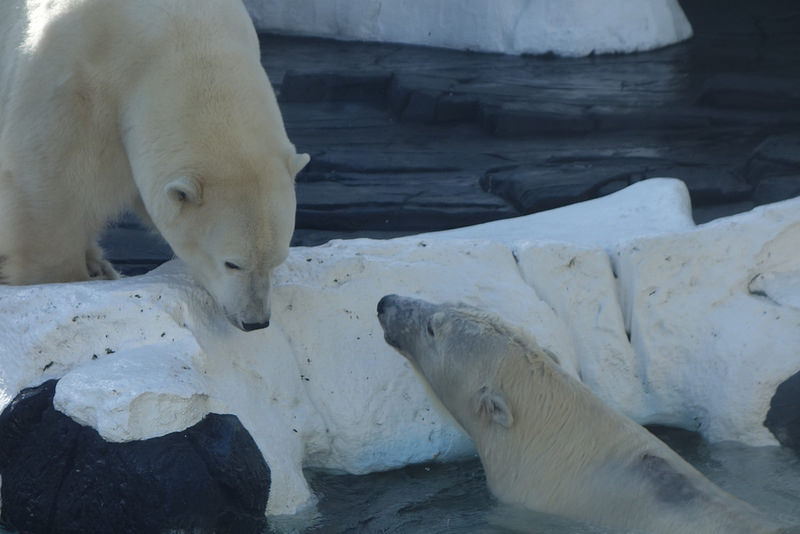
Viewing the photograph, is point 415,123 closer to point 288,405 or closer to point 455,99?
point 455,99

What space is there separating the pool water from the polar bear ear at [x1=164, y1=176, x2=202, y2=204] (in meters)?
0.96

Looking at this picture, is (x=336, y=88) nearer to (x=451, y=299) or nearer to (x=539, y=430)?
(x=451, y=299)

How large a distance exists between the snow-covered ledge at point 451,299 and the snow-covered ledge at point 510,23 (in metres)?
5.73

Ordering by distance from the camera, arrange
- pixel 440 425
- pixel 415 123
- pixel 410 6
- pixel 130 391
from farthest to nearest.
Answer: pixel 410 6
pixel 415 123
pixel 440 425
pixel 130 391

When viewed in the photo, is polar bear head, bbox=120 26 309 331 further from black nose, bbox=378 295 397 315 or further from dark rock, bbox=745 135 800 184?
dark rock, bbox=745 135 800 184

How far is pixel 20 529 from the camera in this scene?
9.81 ft

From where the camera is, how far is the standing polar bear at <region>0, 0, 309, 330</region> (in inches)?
126

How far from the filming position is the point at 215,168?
3.20 metres

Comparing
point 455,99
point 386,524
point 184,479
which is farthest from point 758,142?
point 184,479

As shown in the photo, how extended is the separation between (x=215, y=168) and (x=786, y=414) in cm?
212

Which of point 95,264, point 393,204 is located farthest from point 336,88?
point 95,264

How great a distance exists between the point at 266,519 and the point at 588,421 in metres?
1.06

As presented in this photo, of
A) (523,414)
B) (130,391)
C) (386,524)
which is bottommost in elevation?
(386,524)

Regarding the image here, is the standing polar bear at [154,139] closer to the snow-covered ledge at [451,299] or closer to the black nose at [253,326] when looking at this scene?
the black nose at [253,326]
